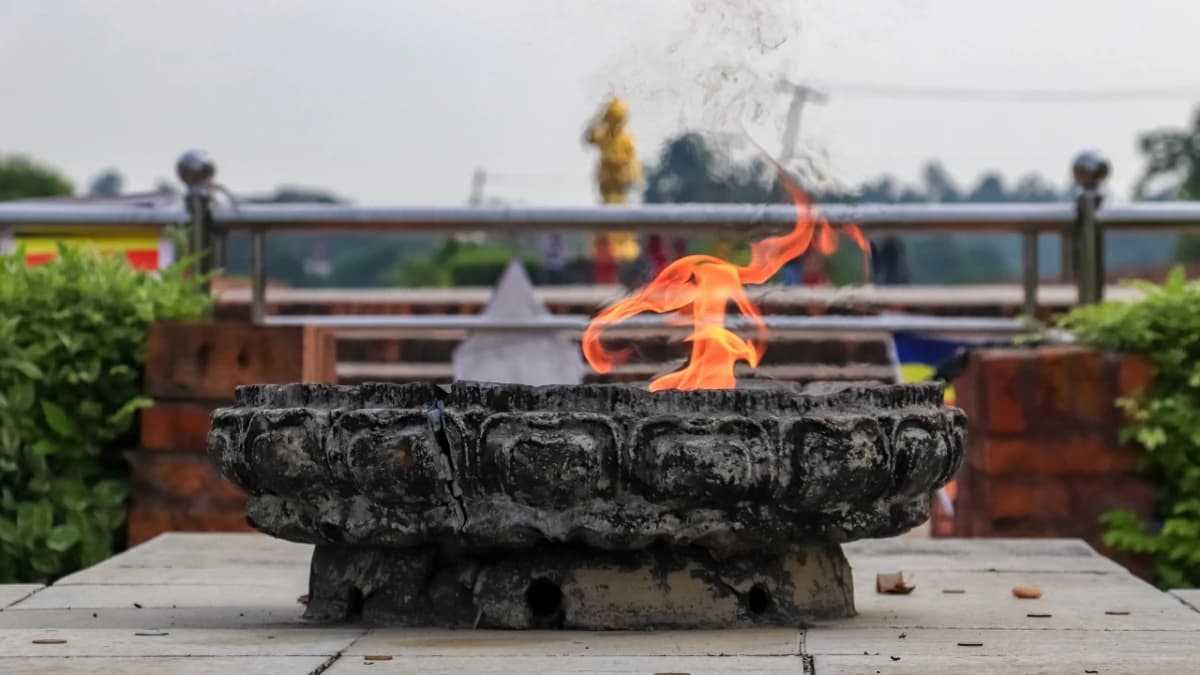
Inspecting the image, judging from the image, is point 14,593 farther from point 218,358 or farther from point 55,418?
point 218,358

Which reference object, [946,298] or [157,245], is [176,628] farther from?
[946,298]

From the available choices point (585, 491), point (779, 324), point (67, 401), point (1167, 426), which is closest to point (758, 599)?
point (585, 491)

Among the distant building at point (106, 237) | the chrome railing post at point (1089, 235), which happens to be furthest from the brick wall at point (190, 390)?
the chrome railing post at point (1089, 235)

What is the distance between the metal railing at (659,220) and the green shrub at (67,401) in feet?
1.79

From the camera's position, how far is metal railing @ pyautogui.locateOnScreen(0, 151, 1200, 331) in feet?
19.4

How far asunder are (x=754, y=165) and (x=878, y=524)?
187cm

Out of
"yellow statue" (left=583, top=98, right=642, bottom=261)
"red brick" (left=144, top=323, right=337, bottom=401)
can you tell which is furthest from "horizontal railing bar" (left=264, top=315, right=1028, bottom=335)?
"yellow statue" (left=583, top=98, right=642, bottom=261)

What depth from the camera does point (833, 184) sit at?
17.2ft

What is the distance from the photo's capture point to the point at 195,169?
6.01 meters

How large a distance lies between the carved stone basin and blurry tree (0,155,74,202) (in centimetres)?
3967

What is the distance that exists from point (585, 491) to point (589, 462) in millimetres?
71

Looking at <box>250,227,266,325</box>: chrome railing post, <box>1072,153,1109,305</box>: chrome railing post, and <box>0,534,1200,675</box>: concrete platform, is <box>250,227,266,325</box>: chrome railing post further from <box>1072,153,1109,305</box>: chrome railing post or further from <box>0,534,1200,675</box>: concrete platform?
<box>1072,153,1109,305</box>: chrome railing post

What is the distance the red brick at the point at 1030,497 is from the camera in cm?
527

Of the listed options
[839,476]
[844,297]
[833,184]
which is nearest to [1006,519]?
[833,184]
